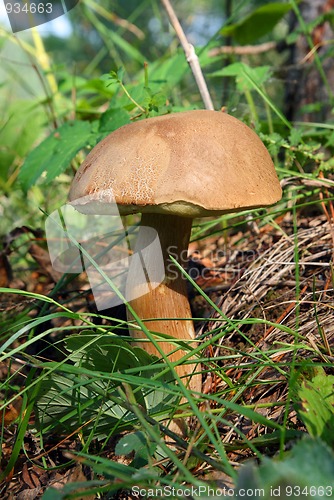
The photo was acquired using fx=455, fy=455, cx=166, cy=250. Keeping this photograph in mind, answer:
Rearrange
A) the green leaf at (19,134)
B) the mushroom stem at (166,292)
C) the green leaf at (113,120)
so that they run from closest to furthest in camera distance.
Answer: the mushroom stem at (166,292), the green leaf at (113,120), the green leaf at (19,134)

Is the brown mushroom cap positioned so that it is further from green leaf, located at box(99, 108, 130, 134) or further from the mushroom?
green leaf, located at box(99, 108, 130, 134)

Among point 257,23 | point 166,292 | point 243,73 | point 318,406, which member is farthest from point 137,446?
point 257,23

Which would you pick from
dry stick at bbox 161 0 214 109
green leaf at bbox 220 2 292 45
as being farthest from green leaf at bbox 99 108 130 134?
green leaf at bbox 220 2 292 45

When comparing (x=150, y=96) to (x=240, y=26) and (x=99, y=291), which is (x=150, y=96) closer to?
(x=99, y=291)

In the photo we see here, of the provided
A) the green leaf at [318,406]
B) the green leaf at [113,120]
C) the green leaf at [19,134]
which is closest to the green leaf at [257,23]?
the green leaf at [19,134]

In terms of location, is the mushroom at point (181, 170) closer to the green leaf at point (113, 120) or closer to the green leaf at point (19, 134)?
the green leaf at point (113, 120)
